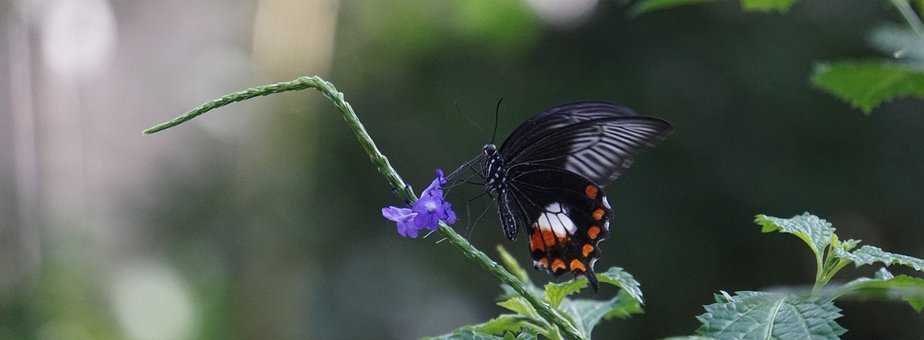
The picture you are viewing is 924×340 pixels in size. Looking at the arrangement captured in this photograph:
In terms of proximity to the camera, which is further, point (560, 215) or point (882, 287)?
point (560, 215)

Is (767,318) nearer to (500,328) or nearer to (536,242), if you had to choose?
(500,328)

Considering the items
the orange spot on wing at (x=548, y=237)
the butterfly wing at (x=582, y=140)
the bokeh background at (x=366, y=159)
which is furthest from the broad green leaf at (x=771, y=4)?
the bokeh background at (x=366, y=159)

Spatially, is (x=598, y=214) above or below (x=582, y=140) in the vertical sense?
below

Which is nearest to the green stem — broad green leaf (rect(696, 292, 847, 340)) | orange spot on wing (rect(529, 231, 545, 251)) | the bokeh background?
broad green leaf (rect(696, 292, 847, 340))

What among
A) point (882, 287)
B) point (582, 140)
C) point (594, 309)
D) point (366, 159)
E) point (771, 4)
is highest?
point (771, 4)

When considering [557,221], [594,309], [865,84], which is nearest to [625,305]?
[594,309]
